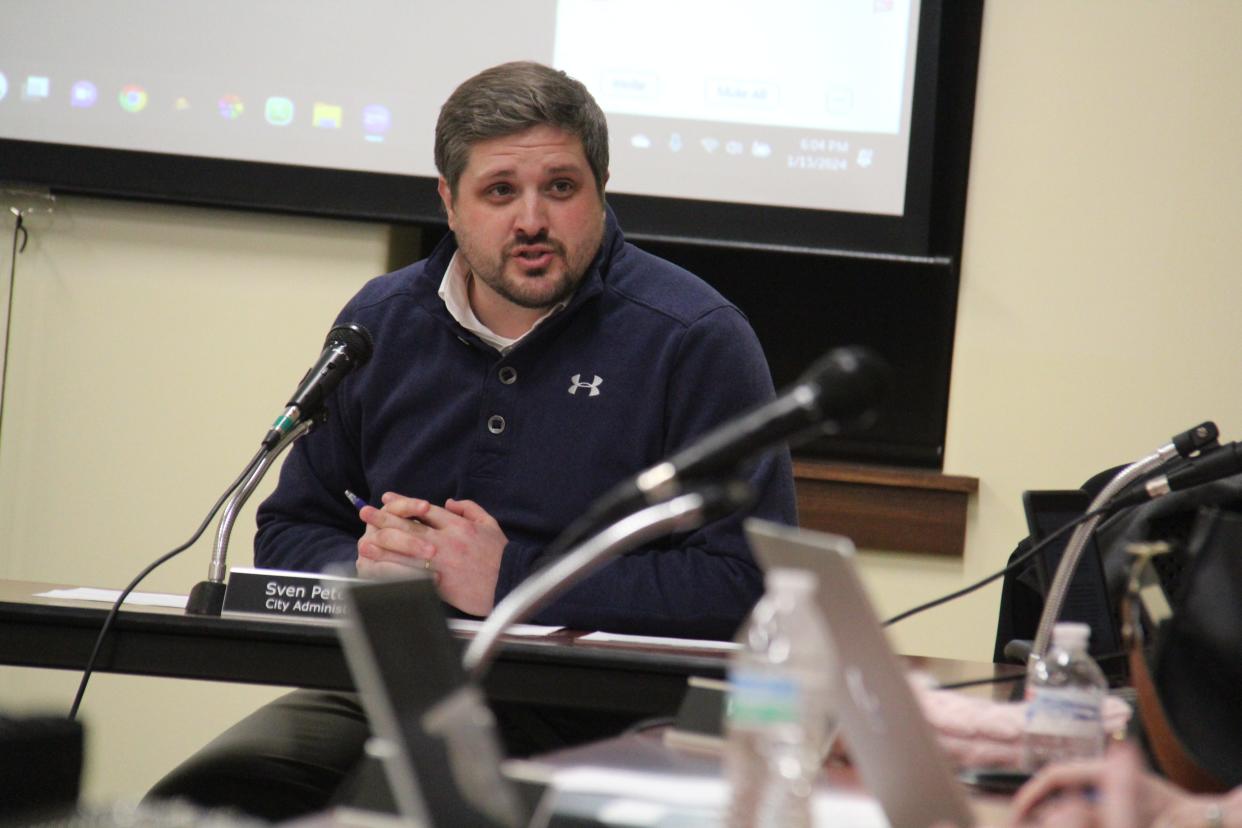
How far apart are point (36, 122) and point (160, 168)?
1.01 feet

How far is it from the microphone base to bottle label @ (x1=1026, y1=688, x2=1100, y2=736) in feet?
3.56

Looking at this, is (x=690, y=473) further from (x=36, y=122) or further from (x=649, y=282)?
(x=36, y=122)

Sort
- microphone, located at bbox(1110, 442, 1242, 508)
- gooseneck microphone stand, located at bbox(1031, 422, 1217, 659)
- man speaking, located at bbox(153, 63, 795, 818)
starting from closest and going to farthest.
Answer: microphone, located at bbox(1110, 442, 1242, 508), gooseneck microphone stand, located at bbox(1031, 422, 1217, 659), man speaking, located at bbox(153, 63, 795, 818)

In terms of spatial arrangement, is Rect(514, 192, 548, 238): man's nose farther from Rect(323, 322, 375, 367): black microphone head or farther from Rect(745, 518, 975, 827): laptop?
Rect(745, 518, 975, 827): laptop

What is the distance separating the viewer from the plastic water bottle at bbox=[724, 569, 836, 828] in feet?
2.54

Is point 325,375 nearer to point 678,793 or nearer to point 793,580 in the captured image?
point 678,793

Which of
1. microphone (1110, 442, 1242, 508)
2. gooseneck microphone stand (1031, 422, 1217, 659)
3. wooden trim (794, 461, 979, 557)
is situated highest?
microphone (1110, 442, 1242, 508)

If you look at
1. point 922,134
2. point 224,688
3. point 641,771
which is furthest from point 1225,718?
point 224,688

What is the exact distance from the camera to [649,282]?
8.18ft

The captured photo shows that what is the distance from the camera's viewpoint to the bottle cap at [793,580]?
2.56 ft

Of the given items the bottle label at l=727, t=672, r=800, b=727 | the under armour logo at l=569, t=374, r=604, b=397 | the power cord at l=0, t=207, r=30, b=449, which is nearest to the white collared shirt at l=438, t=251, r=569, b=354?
the under armour logo at l=569, t=374, r=604, b=397

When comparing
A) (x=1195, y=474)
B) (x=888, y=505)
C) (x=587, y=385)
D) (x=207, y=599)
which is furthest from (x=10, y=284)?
(x=1195, y=474)

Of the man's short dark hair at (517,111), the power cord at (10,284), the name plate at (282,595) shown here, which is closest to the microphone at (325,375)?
the name plate at (282,595)

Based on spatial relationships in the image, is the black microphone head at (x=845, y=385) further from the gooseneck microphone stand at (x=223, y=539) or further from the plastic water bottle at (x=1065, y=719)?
the gooseneck microphone stand at (x=223, y=539)
